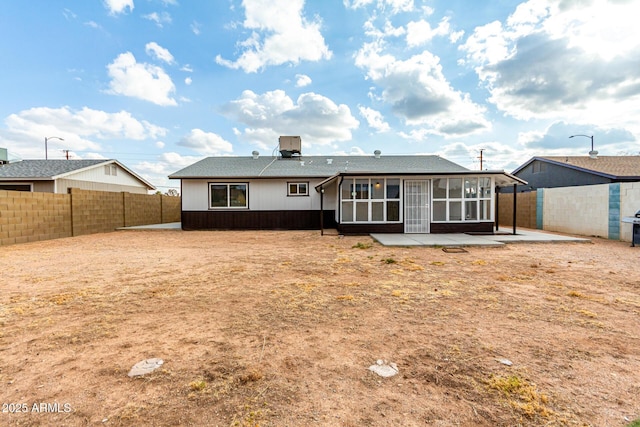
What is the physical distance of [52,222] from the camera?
10.6m

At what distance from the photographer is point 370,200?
36.9ft

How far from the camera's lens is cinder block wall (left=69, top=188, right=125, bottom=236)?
11.7m

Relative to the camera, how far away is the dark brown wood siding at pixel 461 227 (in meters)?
11.1

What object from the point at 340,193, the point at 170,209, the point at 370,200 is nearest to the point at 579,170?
the point at 370,200

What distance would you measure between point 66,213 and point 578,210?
20.9 m

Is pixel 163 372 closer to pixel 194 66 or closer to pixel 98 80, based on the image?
pixel 194 66

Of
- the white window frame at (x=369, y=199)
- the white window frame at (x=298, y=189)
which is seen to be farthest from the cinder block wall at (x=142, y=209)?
the white window frame at (x=369, y=199)

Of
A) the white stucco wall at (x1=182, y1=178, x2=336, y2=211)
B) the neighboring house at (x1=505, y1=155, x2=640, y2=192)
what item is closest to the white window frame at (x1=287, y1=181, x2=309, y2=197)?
the white stucco wall at (x1=182, y1=178, x2=336, y2=211)

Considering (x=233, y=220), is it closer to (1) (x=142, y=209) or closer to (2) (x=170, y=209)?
(1) (x=142, y=209)

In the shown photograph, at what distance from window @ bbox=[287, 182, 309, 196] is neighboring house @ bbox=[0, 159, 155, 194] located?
996 centimetres

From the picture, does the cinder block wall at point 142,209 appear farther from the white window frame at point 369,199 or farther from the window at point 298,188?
the white window frame at point 369,199

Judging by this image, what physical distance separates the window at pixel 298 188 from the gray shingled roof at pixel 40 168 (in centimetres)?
1104

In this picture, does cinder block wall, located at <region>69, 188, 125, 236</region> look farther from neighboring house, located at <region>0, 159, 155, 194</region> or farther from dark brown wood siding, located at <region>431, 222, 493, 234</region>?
dark brown wood siding, located at <region>431, 222, 493, 234</region>

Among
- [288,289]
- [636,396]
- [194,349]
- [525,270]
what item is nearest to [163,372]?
[194,349]
